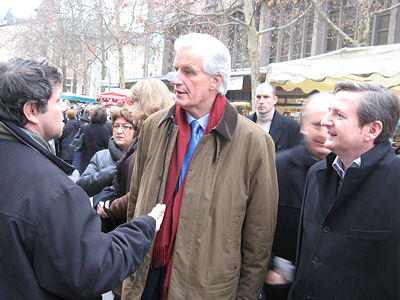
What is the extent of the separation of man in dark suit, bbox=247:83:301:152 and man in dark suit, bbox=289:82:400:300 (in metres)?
2.68

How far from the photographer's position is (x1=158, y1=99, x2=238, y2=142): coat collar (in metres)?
1.75

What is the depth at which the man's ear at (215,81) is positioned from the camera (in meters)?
1.90

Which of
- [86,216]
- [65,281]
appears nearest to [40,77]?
[86,216]

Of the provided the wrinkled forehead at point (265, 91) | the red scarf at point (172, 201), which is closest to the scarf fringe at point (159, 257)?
the red scarf at point (172, 201)

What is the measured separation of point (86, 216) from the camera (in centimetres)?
124

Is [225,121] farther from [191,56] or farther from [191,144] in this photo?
[191,56]

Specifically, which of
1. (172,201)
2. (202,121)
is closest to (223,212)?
(172,201)

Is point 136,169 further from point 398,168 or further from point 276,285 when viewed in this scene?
point 398,168

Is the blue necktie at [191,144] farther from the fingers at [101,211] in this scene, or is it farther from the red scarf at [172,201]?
the fingers at [101,211]

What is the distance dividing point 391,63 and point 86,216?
430 centimetres

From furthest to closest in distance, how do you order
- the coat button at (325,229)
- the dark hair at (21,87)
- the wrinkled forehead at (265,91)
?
the wrinkled forehead at (265,91)
the coat button at (325,229)
the dark hair at (21,87)

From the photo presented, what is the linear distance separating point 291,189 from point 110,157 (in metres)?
1.85

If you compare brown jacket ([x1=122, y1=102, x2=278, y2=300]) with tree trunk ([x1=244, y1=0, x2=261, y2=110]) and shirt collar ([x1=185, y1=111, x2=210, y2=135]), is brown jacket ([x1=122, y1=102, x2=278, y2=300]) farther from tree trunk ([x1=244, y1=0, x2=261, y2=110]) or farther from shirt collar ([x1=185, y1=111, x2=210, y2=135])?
tree trunk ([x1=244, y1=0, x2=261, y2=110])

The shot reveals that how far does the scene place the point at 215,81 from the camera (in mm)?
1920
